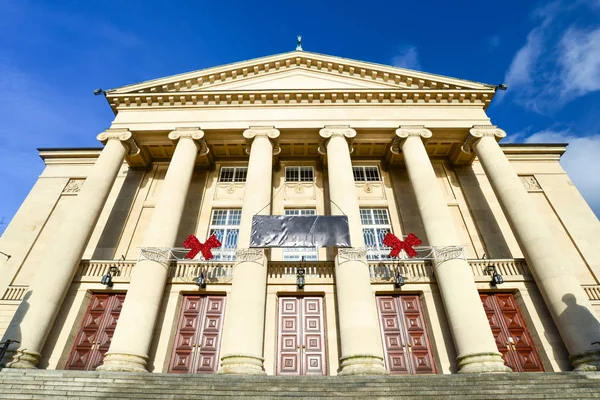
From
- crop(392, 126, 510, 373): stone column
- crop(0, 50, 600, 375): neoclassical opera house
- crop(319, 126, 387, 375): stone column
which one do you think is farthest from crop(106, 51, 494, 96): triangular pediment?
crop(319, 126, 387, 375): stone column

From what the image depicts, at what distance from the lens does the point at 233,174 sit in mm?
18672

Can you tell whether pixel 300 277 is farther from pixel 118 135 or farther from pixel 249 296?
pixel 118 135

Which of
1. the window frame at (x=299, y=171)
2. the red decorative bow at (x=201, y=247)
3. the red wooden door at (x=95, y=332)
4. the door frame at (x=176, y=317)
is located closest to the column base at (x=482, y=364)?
the door frame at (x=176, y=317)

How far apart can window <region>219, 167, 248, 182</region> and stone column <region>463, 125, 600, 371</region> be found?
12.3 meters

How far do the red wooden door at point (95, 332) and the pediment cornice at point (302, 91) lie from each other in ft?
32.4

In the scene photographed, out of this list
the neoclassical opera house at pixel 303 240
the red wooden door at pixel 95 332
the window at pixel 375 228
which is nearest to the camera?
the neoclassical opera house at pixel 303 240

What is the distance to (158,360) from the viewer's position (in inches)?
465

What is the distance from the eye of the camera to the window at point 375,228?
50.4ft

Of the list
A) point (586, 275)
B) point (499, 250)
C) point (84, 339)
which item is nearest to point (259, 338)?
point (84, 339)

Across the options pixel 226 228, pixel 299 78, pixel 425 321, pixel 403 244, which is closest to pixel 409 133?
pixel 403 244

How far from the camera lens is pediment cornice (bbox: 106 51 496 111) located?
56.2 ft

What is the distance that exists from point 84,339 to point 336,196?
1133 centimetres

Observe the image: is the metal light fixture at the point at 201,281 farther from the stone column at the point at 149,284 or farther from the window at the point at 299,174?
the window at the point at 299,174

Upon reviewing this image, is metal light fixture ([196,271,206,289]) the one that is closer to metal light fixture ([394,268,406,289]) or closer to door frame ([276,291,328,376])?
door frame ([276,291,328,376])
